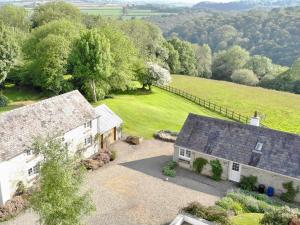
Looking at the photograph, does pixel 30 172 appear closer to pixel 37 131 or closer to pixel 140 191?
pixel 37 131

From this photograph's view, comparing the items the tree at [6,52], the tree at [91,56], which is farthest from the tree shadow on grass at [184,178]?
the tree at [6,52]

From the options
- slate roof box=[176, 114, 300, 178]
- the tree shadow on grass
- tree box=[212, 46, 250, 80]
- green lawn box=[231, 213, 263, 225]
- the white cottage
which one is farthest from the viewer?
tree box=[212, 46, 250, 80]

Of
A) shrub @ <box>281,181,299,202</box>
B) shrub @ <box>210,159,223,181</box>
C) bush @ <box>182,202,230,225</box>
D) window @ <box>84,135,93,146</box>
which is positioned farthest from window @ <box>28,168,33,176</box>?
shrub @ <box>281,181,299,202</box>

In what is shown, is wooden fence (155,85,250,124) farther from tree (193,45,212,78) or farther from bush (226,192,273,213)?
tree (193,45,212,78)

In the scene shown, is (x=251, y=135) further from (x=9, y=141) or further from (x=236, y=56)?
(x=236, y=56)

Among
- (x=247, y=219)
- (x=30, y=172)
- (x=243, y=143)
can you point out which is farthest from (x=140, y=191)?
(x=243, y=143)
